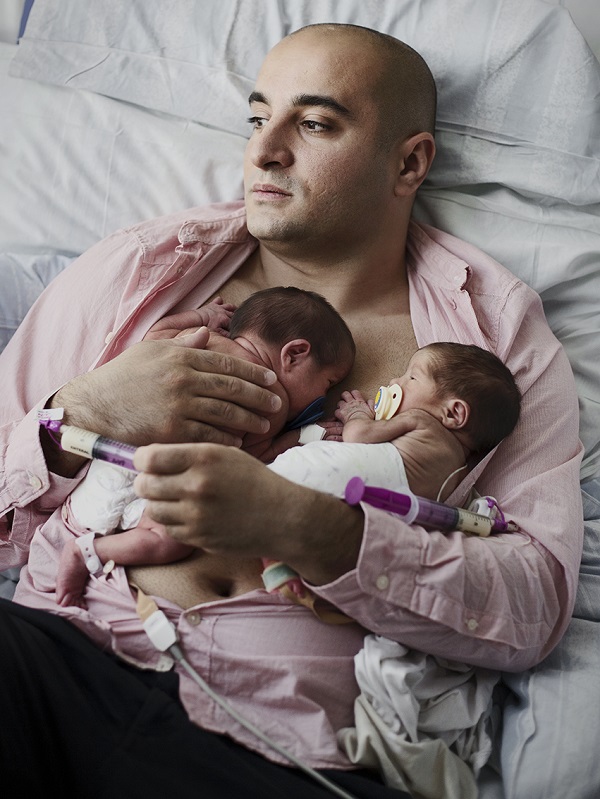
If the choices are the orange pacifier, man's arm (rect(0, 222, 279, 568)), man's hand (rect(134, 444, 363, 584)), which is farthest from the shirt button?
the orange pacifier

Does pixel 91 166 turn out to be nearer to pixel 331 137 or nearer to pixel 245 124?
pixel 245 124

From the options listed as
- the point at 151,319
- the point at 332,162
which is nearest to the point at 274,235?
the point at 332,162

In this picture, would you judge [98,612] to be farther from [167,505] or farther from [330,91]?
[330,91]

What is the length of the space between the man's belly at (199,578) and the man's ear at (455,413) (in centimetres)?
45

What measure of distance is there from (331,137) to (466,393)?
0.73m

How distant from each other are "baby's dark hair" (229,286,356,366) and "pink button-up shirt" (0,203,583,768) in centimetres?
26

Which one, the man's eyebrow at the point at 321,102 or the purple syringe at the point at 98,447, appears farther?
the man's eyebrow at the point at 321,102

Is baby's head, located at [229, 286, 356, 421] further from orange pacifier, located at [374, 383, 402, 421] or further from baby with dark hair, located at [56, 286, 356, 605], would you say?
orange pacifier, located at [374, 383, 402, 421]

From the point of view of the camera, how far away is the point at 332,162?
1991 mm

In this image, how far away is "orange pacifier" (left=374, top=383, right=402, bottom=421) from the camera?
1.71m

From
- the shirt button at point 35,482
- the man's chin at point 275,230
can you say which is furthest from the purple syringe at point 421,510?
the man's chin at point 275,230

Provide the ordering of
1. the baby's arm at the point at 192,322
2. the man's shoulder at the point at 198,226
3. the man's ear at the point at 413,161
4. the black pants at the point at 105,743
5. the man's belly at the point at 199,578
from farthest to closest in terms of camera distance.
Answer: the man's ear at the point at 413,161 → the man's shoulder at the point at 198,226 → the baby's arm at the point at 192,322 → the man's belly at the point at 199,578 → the black pants at the point at 105,743

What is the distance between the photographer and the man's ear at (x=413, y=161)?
2.14 m

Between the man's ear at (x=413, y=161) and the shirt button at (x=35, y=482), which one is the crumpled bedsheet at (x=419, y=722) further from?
the man's ear at (x=413, y=161)
